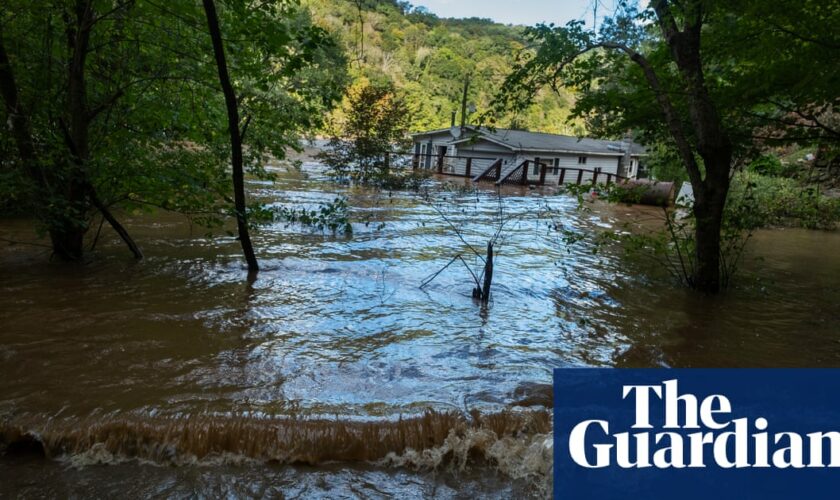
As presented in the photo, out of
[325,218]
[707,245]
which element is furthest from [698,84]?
[325,218]

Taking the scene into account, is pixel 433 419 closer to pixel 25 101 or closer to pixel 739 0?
pixel 739 0

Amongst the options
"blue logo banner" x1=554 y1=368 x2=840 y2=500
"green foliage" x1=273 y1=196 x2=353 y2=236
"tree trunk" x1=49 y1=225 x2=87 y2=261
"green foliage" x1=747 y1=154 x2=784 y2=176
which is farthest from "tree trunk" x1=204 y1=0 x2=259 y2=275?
"green foliage" x1=747 y1=154 x2=784 y2=176

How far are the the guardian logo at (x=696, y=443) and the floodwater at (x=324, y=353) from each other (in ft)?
1.28

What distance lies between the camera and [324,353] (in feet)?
18.3

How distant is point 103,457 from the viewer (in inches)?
151

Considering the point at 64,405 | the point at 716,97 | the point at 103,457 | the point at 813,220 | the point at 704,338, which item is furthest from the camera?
the point at 813,220

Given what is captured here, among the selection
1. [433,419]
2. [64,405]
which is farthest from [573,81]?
[64,405]

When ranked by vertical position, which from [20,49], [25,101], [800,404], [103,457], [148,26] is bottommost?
[103,457]

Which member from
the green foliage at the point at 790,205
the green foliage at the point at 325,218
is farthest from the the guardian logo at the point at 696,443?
the green foliage at the point at 790,205

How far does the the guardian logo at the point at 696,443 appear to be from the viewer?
3883 millimetres

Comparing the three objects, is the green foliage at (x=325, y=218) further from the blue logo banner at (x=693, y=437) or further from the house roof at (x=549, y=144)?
the house roof at (x=549, y=144)

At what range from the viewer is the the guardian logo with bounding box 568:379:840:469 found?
3.88 m

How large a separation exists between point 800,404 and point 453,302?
4.14m

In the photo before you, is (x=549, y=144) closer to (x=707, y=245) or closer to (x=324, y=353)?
(x=707, y=245)
